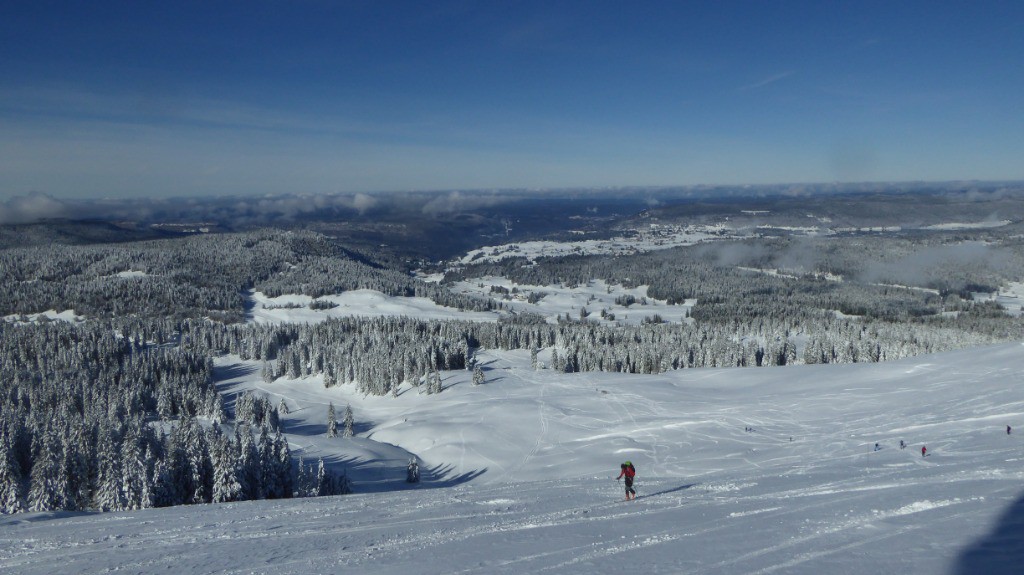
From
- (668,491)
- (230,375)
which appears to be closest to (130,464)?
(668,491)

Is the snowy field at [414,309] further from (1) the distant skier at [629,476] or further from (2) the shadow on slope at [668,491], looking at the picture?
(1) the distant skier at [629,476]

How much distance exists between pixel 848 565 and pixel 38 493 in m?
44.6

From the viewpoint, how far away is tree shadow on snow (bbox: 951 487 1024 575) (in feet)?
37.6

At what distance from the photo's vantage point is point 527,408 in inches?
2726

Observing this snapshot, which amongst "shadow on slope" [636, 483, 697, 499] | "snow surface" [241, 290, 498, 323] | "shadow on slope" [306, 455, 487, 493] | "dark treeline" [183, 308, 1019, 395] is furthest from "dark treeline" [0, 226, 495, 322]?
"shadow on slope" [636, 483, 697, 499]

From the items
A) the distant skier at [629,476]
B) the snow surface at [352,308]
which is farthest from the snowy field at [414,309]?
the distant skier at [629,476]

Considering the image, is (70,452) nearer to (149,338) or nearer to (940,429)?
(940,429)

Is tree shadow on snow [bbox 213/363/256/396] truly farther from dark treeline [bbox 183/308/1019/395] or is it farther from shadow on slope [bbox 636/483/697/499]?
shadow on slope [bbox 636/483/697/499]

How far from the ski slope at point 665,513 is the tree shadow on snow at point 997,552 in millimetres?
57

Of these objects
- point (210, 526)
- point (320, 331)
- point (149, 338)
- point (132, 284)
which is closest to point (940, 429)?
point (210, 526)

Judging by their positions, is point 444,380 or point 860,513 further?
point 444,380

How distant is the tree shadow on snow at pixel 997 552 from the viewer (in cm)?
1147

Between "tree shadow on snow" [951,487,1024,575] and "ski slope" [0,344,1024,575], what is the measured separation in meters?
0.06

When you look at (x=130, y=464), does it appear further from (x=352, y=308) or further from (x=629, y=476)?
(x=352, y=308)
